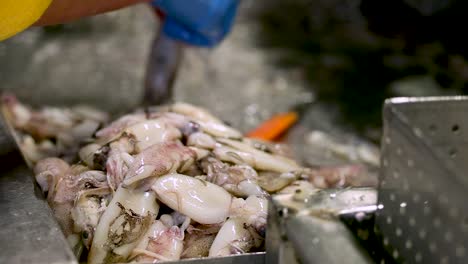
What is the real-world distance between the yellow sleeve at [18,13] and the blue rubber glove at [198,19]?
1.31m

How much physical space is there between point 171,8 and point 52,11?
4.07ft

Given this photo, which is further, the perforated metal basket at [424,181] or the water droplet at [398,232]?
the water droplet at [398,232]

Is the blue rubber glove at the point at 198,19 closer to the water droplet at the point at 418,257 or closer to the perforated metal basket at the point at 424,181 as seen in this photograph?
the perforated metal basket at the point at 424,181

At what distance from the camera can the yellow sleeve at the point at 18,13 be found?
5.45 feet

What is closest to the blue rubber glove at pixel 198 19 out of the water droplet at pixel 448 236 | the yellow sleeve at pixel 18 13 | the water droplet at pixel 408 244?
the yellow sleeve at pixel 18 13

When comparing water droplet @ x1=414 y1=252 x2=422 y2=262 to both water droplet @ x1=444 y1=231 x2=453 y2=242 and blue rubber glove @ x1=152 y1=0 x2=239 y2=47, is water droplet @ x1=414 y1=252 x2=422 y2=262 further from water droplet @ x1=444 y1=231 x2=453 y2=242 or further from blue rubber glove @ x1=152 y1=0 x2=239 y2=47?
blue rubber glove @ x1=152 y1=0 x2=239 y2=47

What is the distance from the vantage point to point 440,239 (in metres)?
1.36

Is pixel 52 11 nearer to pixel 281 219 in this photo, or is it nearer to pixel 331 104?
pixel 281 219

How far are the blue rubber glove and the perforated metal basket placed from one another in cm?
168

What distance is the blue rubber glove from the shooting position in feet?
9.84

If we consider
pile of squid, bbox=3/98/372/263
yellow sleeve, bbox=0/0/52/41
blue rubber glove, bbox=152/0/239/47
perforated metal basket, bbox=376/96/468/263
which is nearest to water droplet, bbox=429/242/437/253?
perforated metal basket, bbox=376/96/468/263

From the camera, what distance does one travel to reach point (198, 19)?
10.1 ft

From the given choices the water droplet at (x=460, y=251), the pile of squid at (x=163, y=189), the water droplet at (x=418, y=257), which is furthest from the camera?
the pile of squid at (x=163, y=189)

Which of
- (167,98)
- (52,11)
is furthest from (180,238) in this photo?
(167,98)
